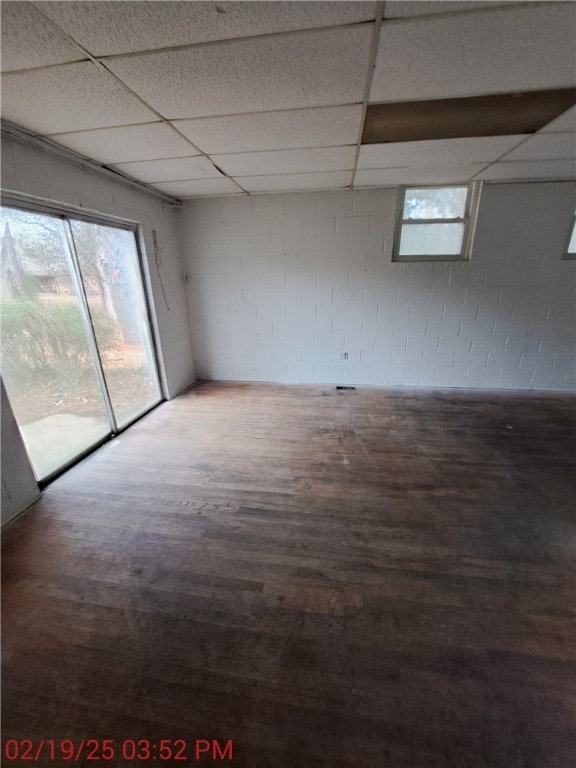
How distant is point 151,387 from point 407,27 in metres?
3.77

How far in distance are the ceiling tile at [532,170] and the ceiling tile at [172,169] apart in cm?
263

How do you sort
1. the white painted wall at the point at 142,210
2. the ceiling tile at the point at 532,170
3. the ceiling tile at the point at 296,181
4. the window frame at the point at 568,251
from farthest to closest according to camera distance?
the window frame at the point at 568,251, the ceiling tile at the point at 296,181, the ceiling tile at the point at 532,170, the white painted wall at the point at 142,210

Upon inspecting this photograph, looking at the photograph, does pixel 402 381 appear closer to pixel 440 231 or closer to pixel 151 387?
pixel 440 231

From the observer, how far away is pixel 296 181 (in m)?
3.27

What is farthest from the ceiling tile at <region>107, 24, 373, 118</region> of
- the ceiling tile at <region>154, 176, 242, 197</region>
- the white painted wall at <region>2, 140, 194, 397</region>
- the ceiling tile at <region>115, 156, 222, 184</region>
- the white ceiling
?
the ceiling tile at <region>154, 176, 242, 197</region>

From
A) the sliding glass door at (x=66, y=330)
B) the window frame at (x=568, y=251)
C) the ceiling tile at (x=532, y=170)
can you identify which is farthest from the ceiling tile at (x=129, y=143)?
the window frame at (x=568, y=251)

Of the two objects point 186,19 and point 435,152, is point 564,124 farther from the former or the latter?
point 186,19

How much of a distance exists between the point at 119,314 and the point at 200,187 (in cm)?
165

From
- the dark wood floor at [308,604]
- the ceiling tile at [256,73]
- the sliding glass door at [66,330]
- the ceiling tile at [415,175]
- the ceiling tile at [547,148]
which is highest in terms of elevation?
the ceiling tile at [415,175]

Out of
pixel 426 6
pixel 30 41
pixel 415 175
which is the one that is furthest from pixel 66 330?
pixel 415 175

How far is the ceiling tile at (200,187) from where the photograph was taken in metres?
3.21

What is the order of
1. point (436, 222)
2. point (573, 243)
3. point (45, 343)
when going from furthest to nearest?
point (436, 222) < point (573, 243) < point (45, 343)

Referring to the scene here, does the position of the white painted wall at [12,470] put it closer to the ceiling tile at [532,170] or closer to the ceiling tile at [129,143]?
the ceiling tile at [129,143]

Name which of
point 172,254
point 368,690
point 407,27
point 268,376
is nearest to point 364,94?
point 407,27
